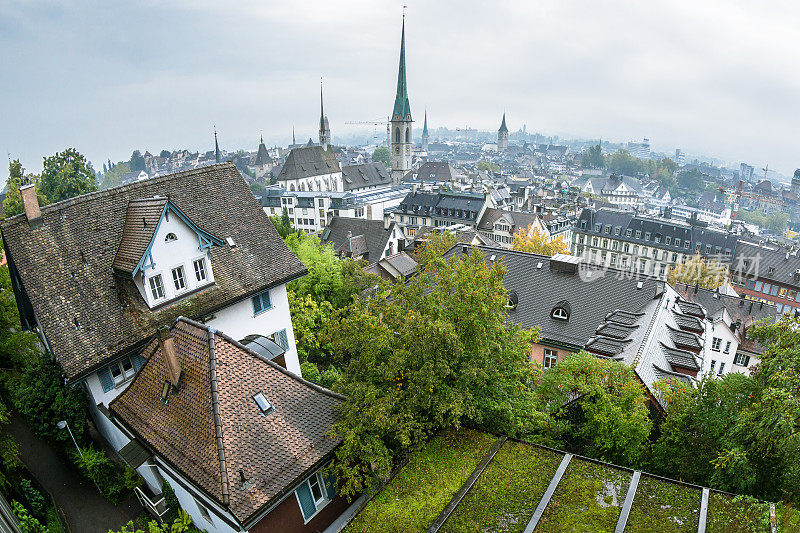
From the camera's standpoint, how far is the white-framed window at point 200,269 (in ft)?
66.8

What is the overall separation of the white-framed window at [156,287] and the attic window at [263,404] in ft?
26.1

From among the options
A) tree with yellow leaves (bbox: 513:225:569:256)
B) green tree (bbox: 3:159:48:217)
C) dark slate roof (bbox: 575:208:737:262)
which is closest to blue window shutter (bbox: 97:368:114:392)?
green tree (bbox: 3:159:48:217)

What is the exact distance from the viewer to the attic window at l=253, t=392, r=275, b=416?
14445mm

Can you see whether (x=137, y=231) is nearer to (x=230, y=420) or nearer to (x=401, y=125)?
(x=230, y=420)

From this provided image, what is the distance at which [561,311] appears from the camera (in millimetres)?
31219

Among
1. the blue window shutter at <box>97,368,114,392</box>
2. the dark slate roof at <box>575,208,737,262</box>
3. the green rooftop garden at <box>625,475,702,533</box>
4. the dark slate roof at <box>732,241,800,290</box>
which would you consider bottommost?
the dark slate roof at <box>732,241,800,290</box>

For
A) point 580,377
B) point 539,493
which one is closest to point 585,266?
point 580,377

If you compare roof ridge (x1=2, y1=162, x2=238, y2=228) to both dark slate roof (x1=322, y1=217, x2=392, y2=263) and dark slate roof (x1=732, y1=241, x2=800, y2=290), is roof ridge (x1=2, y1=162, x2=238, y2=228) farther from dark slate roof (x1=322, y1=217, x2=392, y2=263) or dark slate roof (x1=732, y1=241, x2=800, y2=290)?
dark slate roof (x1=732, y1=241, x2=800, y2=290)

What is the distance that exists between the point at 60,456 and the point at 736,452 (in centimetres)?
2637

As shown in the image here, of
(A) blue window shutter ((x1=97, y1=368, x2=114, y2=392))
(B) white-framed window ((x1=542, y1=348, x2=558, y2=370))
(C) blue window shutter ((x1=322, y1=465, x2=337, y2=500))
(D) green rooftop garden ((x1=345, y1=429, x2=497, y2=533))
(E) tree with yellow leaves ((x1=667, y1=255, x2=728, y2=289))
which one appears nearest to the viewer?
(D) green rooftop garden ((x1=345, y1=429, x2=497, y2=533))

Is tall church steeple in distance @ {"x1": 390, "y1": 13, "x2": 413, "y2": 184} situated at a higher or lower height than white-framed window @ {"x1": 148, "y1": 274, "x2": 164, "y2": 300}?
higher

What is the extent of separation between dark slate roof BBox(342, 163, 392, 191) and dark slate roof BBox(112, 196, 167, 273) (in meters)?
113

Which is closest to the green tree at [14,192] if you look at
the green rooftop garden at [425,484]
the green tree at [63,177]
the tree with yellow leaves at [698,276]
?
the green tree at [63,177]

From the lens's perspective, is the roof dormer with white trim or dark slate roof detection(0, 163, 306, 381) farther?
the roof dormer with white trim
